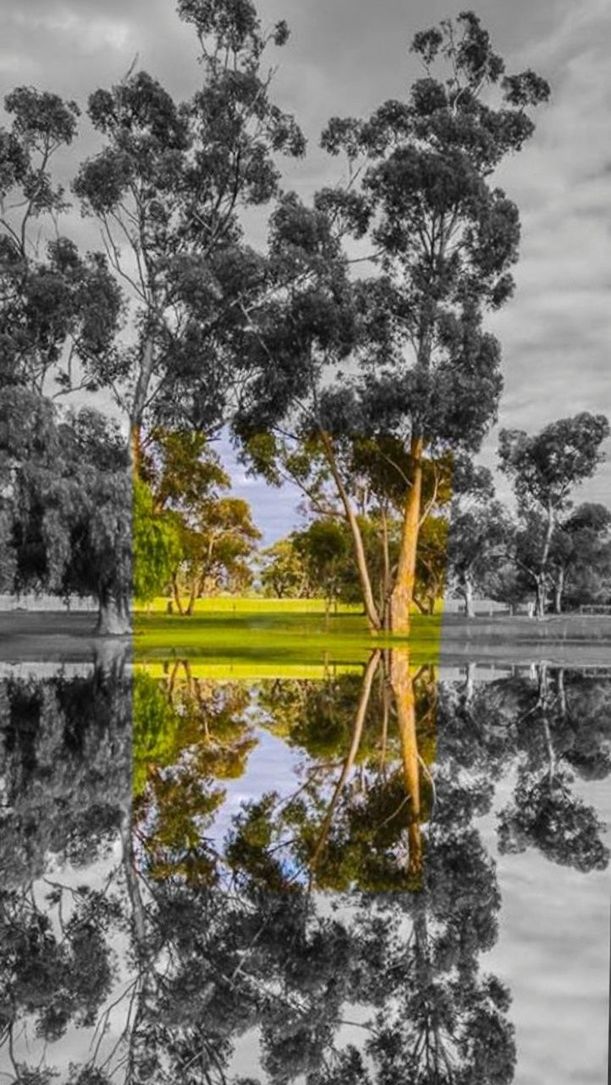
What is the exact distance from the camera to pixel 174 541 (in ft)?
32.9

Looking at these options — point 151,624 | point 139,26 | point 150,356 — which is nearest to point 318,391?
point 150,356

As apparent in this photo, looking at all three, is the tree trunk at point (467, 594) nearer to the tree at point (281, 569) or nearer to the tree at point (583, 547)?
the tree at point (583, 547)

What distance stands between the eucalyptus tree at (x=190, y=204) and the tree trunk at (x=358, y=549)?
1197mm

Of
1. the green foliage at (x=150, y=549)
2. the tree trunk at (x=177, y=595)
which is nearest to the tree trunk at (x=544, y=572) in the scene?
the tree trunk at (x=177, y=595)

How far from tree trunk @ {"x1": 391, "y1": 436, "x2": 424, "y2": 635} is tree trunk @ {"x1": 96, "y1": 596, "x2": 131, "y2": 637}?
2.56 m

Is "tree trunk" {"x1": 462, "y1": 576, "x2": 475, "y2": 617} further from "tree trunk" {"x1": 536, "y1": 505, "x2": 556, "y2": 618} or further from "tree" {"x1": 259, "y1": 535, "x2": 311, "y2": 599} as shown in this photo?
"tree" {"x1": 259, "y1": 535, "x2": 311, "y2": 599}

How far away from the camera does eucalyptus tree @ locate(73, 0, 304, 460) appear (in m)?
11.5

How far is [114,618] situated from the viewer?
1044 centimetres

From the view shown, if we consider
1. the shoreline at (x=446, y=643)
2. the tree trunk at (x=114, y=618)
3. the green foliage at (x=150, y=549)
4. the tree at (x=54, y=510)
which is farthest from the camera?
the tree trunk at (x=114, y=618)

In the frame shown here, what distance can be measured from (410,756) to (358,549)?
7526 millimetres

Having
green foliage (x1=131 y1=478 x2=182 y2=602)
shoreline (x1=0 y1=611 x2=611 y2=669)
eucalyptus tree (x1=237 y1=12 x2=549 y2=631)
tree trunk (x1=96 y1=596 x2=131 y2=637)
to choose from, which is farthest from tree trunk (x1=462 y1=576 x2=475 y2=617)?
green foliage (x1=131 y1=478 x2=182 y2=602)

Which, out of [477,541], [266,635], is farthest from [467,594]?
[266,635]

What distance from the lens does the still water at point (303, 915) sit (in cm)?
146

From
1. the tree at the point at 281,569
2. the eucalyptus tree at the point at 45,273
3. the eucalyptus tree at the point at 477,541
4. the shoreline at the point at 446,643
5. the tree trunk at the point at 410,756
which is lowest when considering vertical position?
the tree trunk at the point at 410,756
